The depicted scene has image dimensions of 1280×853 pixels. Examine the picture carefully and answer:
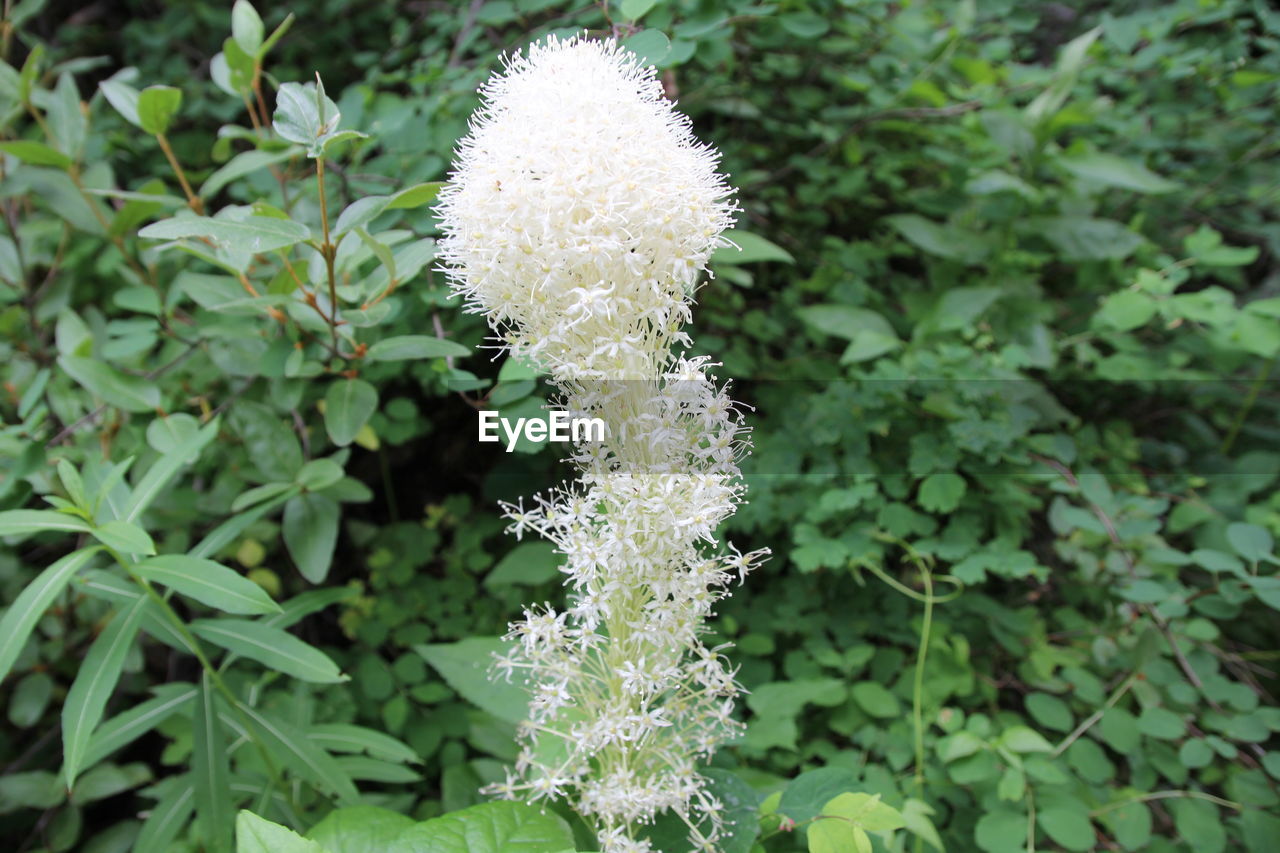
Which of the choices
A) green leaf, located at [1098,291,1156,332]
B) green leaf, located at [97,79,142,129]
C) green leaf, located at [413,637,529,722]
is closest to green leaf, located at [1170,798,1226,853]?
green leaf, located at [1098,291,1156,332]

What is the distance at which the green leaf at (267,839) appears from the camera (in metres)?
0.83

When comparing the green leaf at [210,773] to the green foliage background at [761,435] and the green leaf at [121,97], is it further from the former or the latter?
the green leaf at [121,97]

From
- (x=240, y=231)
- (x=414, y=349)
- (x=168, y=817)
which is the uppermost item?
(x=240, y=231)

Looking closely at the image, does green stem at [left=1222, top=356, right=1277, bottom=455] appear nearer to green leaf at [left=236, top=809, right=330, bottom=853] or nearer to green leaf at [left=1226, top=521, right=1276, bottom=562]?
green leaf at [left=1226, top=521, right=1276, bottom=562]

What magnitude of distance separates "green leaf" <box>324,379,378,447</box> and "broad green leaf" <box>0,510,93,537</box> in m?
0.38

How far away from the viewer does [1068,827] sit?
1326 millimetres

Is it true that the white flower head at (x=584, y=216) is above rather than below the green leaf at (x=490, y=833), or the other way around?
above

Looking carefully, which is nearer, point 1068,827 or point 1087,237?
point 1068,827

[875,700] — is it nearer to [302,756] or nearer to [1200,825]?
[1200,825]

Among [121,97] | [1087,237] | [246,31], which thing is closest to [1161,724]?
[1087,237]

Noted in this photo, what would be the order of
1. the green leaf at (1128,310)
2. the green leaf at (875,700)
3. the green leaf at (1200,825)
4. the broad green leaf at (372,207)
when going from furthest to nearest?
1. the green leaf at (1128,310)
2. the green leaf at (875,700)
3. the green leaf at (1200,825)
4. the broad green leaf at (372,207)

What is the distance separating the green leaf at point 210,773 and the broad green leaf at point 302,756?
6 cm

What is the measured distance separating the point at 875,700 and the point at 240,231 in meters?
1.55

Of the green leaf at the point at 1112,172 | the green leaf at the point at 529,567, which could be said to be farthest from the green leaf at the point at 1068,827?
the green leaf at the point at 1112,172
